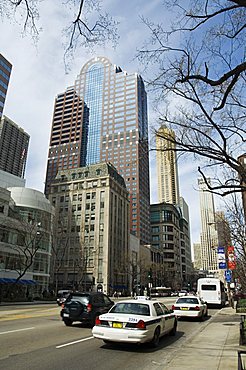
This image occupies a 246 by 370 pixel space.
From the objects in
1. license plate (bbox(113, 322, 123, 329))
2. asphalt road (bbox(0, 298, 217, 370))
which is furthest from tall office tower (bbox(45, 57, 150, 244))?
license plate (bbox(113, 322, 123, 329))

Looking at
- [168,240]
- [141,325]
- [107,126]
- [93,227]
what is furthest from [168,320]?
[107,126]

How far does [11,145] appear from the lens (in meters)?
135

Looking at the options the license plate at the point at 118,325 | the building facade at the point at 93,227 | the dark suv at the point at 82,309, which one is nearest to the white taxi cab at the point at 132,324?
the license plate at the point at 118,325

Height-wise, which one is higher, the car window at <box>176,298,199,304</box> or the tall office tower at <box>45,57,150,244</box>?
the tall office tower at <box>45,57,150,244</box>

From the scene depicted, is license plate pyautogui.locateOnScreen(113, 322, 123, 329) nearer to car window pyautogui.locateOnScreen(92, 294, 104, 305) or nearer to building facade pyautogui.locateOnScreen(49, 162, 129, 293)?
car window pyautogui.locateOnScreen(92, 294, 104, 305)

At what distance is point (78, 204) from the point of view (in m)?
91.8

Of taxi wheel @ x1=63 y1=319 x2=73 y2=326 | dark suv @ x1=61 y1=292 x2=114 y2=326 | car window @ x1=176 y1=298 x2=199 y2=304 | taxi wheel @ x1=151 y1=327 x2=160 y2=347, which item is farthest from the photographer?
car window @ x1=176 y1=298 x2=199 y2=304

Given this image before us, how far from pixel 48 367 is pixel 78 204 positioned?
282 feet

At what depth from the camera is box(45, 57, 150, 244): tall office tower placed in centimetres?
14950

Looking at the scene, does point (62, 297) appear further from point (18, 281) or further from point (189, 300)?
point (189, 300)

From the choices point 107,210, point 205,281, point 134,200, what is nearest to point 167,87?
point 205,281

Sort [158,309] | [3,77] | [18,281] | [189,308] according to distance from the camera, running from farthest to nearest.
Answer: [3,77], [18,281], [189,308], [158,309]

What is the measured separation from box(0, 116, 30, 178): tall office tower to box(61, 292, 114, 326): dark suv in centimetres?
12138

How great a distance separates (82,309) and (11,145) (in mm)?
131448
